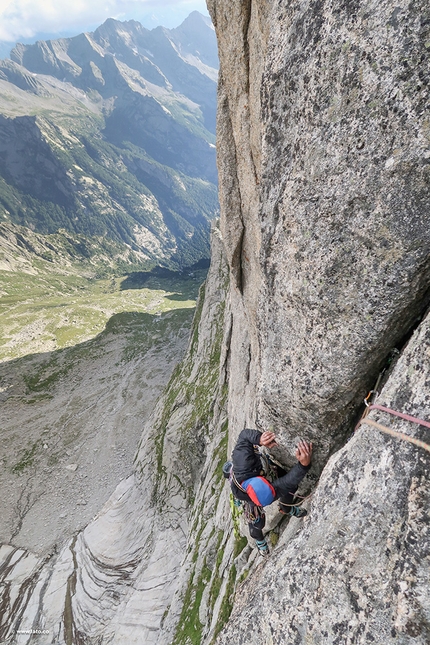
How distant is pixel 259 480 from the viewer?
428 inches

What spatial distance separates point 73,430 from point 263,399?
78963 mm

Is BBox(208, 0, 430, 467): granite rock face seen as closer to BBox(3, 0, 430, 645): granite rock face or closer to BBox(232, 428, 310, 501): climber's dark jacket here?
BBox(3, 0, 430, 645): granite rock face

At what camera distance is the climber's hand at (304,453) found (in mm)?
10406

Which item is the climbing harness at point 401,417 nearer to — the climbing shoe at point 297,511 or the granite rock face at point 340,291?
the granite rock face at point 340,291

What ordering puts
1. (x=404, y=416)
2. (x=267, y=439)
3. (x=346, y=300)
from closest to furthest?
(x=404, y=416)
(x=346, y=300)
(x=267, y=439)

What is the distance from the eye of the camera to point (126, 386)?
94500mm

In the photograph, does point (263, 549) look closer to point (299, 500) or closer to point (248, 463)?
point (299, 500)

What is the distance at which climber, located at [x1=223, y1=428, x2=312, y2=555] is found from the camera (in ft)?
34.8

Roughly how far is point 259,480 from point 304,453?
1800 millimetres

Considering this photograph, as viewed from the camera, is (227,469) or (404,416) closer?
(404,416)

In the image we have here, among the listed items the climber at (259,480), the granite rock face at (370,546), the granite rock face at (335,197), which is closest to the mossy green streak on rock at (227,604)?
the climber at (259,480)

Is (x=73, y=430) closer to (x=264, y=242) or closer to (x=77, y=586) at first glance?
(x=77, y=586)

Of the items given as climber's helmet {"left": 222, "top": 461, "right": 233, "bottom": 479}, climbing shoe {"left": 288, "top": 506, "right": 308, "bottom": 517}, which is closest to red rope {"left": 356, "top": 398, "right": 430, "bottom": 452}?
climbing shoe {"left": 288, "top": 506, "right": 308, "bottom": 517}

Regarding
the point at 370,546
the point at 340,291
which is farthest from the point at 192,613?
the point at 340,291
